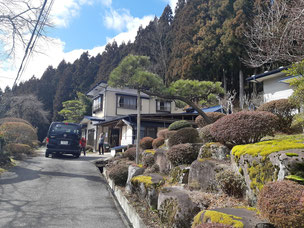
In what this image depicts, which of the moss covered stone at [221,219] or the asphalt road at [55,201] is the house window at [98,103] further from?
the moss covered stone at [221,219]

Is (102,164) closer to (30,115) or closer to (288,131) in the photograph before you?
(288,131)

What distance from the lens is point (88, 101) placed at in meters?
33.9

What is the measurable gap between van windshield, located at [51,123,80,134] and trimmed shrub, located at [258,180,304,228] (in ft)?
42.2

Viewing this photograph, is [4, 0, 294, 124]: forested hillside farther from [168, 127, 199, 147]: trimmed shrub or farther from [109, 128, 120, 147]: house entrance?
[109, 128, 120, 147]: house entrance

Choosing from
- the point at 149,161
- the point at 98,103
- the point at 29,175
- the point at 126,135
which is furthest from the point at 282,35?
the point at 98,103

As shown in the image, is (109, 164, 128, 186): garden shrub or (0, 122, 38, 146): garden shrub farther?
(0, 122, 38, 146): garden shrub

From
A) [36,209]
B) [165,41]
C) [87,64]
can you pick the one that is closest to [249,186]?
[36,209]

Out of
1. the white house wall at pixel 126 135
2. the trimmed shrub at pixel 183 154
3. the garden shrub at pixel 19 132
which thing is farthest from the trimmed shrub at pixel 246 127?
the garden shrub at pixel 19 132

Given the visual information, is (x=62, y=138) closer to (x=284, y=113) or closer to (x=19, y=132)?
(x=19, y=132)

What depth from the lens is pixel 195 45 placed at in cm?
2588

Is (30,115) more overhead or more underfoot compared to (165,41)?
more underfoot

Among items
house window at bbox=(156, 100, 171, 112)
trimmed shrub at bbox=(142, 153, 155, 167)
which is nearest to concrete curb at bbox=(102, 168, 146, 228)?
trimmed shrub at bbox=(142, 153, 155, 167)

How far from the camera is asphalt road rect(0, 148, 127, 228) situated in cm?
479

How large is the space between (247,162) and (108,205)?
3851 millimetres
